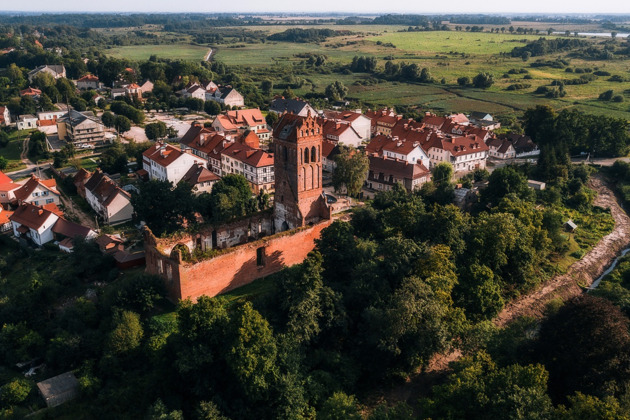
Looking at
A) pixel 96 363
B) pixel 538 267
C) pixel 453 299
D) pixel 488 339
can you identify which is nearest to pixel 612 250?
pixel 538 267

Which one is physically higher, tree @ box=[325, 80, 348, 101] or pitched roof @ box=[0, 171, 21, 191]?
tree @ box=[325, 80, 348, 101]

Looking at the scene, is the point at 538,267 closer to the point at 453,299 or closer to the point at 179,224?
the point at 453,299

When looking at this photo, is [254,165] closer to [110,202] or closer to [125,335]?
[110,202]

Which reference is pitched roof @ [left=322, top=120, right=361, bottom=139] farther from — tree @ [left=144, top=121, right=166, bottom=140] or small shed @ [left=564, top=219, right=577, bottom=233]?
small shed @ [left=564, top=219, right=577, bottom=233]

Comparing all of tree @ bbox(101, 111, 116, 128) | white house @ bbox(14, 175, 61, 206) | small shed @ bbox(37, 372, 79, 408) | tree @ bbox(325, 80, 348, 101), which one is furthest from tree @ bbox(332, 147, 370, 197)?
tree @ bbox(325, 80, 348, 101)

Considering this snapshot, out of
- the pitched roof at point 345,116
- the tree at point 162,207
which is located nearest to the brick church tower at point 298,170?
the tree at point 162,207

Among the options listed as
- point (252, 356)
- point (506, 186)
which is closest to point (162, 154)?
point (506, 186)
